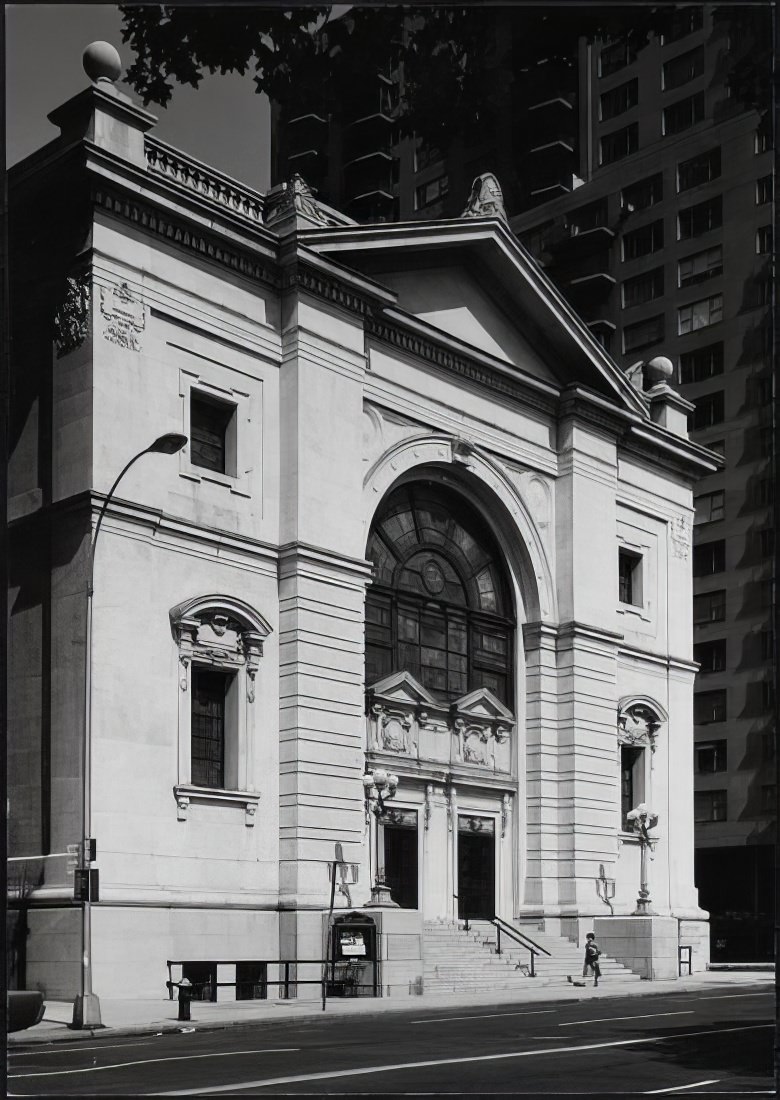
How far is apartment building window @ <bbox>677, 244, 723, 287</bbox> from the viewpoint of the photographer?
68.7 feet

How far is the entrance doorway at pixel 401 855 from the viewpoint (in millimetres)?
37531

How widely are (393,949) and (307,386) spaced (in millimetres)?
12309

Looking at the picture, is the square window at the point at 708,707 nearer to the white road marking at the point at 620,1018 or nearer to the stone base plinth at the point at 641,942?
the stone base plinth at the point at 641,942

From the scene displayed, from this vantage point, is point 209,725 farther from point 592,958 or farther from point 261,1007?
point 592,958

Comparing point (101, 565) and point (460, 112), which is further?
point (101, 565)

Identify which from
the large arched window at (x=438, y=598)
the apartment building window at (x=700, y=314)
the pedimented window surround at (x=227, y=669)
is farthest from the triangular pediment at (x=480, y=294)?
the apartment building window at (x=700, y=314)

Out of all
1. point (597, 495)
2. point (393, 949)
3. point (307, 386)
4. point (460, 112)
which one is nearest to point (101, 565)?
point (307, 386)

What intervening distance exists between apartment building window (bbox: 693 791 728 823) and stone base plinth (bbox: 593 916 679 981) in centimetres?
315

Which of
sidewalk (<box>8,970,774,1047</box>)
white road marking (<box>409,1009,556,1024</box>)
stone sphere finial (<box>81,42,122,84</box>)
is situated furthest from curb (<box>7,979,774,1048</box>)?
stone sphere finial (<box>81,42,122,84</box>)

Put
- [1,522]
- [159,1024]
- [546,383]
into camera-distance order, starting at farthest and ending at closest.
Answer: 1. [546,383]
2. [159,1024]
3. [1,522]

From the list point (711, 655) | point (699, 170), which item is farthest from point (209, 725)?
point (699, 170)

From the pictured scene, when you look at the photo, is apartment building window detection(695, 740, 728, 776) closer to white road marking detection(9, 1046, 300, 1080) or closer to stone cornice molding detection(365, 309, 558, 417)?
stone cornice molding detection(365, 309, 558, 417)

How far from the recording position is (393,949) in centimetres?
3294

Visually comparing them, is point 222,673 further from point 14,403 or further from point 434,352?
point 434,352
